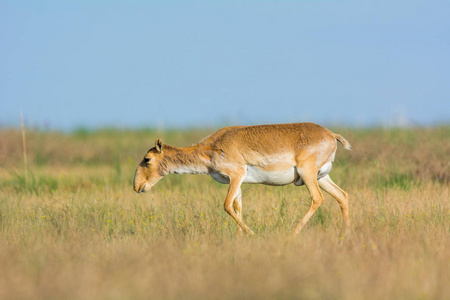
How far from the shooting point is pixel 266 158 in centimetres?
834

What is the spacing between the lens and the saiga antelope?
327 inches

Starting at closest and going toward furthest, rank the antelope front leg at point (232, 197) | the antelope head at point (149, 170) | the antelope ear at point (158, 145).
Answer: the antelope front leg at point (232, 197) → the antelope ear at point (158, 145) → the antelope head at point (149, 170)

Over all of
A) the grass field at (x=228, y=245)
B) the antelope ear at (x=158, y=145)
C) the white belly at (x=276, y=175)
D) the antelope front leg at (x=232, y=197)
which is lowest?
the grass field at (x=228, y=245)

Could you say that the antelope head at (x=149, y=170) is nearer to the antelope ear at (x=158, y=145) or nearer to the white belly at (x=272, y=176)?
the antelope ear at (x=158, y=145)

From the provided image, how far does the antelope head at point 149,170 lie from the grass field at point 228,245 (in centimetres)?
54

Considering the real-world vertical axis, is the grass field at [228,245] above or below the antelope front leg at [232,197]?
below

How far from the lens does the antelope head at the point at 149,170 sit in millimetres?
8977

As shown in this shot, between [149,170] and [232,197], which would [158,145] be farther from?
[232,197]

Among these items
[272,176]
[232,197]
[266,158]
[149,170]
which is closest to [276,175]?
[272,176]

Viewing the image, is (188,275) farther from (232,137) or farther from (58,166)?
(58,166)

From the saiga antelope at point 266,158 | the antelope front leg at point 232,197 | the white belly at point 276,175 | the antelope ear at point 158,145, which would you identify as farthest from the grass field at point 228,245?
the antelope ear at point 158,145

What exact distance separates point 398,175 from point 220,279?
7.88 m

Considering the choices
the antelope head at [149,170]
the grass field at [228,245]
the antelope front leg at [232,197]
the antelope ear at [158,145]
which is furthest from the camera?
the antelope head at [149,170]

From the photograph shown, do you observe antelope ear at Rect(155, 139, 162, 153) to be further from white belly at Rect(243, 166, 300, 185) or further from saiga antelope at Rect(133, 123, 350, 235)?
white belly at Rect(243, 166, 300, 185)
